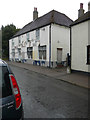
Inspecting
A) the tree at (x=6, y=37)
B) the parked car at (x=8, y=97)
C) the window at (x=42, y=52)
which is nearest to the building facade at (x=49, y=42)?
the window at (x=42, y=52)

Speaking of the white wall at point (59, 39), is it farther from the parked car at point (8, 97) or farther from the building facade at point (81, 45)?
the parked car at point (8, 97)

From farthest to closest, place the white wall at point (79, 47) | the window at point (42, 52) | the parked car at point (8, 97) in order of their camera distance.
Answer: the window at point (42, 52), the white wall at point (79, 47), the parked car at point (8, 97)

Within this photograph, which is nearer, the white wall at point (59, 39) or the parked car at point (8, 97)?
the parked car at point (8, 97)

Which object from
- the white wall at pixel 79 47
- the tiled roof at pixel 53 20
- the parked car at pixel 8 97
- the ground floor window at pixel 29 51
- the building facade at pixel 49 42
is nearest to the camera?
the parked car at pixel 8 97

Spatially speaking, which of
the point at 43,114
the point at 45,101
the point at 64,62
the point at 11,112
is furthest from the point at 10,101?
the point at 64,62

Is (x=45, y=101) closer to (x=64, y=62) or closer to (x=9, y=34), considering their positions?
(x=64, y=62)

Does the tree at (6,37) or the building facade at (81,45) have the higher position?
the tree at (6,37)

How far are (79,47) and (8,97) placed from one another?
932 cm

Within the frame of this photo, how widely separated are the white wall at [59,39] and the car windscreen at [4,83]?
12305mm

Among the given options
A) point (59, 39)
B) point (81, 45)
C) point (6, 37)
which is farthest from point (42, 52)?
point (6, 37)

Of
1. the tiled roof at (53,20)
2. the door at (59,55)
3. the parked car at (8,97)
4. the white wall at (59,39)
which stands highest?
the tiled roof at (53,20)

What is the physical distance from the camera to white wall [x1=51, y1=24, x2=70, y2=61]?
1425 cm

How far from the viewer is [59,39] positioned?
49.4 feet

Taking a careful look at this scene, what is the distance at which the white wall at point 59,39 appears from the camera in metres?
14.2
